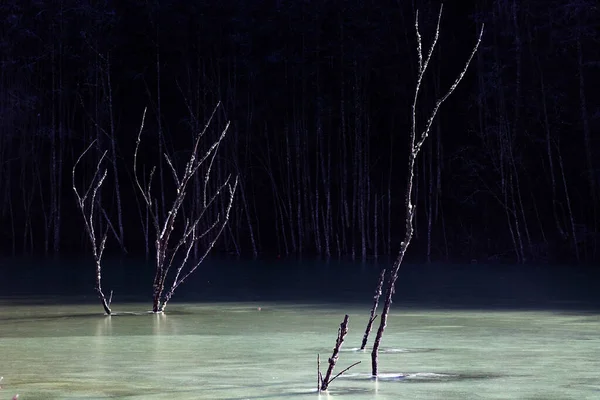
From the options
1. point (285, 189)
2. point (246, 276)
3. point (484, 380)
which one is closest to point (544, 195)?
point (285, 189)

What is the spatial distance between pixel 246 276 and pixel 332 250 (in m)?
5.48

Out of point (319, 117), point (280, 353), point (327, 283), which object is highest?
point (319, 117)

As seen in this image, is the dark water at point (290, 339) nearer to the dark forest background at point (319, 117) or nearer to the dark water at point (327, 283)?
the dark water at point (327, 283)

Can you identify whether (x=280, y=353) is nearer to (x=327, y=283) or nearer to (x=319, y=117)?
(x=327, y=283)

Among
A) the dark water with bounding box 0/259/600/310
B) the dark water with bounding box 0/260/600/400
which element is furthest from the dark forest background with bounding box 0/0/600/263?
the dark water with bounding box 0/260/600/400

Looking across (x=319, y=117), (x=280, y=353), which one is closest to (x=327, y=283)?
(x=280, y=353)

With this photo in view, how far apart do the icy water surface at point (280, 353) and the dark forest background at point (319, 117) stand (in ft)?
27.3

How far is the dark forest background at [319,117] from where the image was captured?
677 inches

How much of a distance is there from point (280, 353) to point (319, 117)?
1222 cm

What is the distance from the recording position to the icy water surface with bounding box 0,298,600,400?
4.86m

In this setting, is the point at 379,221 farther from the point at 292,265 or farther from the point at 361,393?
the point at 361,393

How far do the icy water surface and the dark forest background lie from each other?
8325mm

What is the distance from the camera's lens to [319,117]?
18.2 m

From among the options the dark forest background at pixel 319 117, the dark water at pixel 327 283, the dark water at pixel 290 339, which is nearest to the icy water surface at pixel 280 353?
the dark water at pixel 290 339
